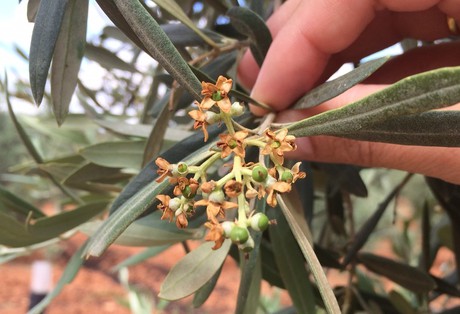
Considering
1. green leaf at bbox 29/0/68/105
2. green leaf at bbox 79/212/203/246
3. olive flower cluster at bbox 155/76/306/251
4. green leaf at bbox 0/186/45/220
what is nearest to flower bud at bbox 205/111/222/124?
olive flower cluster at bbox 155/76/306/251

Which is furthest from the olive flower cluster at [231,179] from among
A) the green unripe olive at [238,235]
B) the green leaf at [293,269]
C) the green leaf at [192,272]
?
the green leaf at [293,269]

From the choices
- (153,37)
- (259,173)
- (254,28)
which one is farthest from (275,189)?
(254,28)

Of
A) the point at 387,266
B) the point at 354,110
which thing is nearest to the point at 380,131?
the point at 354,110

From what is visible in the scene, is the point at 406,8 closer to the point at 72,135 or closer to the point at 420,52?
the point at 420,52

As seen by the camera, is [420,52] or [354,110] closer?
[354,110]

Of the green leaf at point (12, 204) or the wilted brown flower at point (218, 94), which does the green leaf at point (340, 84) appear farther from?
the green leaf at point (12, 204)

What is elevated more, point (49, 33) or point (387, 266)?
point (49, 33)

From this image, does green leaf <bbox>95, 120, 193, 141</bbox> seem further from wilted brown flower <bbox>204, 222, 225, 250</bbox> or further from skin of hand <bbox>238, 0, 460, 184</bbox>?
wilted brown flower <bbox>204, 222, 225, 250</bbox>
